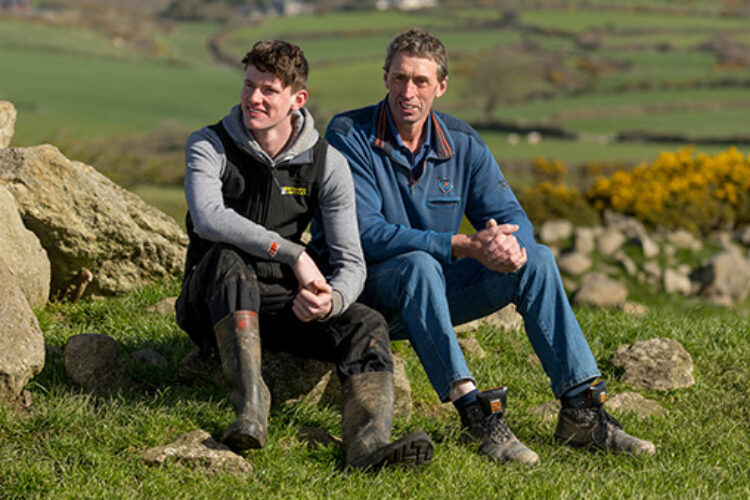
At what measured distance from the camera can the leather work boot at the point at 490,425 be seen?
4.85 metres

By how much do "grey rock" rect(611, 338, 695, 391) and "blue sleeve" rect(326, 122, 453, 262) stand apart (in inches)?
86.1

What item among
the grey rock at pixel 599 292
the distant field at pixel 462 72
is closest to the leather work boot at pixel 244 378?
the grey rock at pixel 599 292

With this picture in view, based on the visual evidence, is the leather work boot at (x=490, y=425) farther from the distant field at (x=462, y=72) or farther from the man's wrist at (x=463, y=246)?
the distant field at (x=462, y=72)

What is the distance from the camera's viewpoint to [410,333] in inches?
197

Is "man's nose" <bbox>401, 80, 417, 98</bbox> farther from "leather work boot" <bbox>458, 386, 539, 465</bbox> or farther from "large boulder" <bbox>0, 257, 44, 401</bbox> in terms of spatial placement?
"large boulder" <bbox>0, 257, 44, 401</bbox>

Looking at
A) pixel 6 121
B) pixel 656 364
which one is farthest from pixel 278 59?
pixel 6 121

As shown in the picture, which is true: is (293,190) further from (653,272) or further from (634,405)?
(653,272)

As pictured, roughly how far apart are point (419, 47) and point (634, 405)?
2794mm

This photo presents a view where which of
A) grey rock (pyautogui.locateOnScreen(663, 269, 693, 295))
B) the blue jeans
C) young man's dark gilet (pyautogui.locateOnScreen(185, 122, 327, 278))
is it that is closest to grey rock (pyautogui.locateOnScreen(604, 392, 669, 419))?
the blue jeans

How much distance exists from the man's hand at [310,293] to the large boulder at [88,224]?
279 cm

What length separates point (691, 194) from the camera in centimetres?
1980

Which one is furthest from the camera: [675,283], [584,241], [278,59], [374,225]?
[584,241]

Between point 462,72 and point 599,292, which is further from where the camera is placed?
point 462,72

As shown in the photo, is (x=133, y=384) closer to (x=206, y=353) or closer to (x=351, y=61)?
(x=206, y=353)
